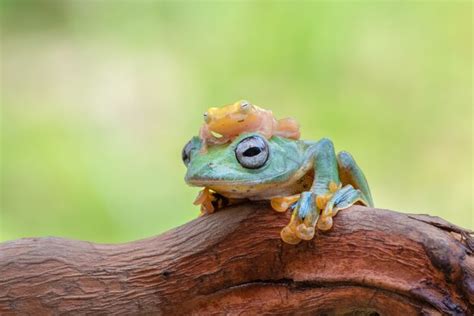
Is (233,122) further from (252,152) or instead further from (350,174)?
(350,174)

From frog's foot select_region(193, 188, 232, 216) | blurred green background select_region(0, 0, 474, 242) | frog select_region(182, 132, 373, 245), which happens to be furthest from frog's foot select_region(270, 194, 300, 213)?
blurred green background select_region(0, 0, 474, 242)

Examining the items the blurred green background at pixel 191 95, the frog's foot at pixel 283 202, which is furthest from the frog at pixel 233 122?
the blurred green background at pixel 191 95

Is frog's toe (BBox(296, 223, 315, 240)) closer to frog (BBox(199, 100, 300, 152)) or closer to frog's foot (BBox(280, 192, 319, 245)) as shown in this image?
frog's foot (BBox(280, 192, 319, 245))

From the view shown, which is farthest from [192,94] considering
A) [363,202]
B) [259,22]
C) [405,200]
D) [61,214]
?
[363,202]

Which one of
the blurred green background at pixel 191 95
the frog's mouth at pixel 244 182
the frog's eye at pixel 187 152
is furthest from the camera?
the blurred green background at pixel 191 95

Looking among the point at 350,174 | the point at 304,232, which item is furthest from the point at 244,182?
the point at 350,174

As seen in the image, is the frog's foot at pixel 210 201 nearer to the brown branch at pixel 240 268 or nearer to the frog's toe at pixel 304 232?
the brown branch at pixel 240 268
